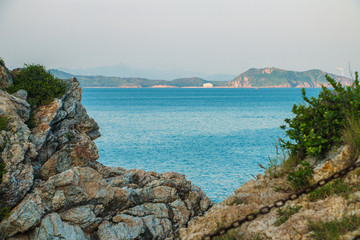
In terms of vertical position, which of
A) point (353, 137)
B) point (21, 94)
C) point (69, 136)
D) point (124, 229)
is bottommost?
point (124, 229)

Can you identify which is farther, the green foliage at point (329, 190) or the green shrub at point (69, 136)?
the green shrub at point (69, 136)

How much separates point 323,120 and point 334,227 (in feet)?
10.8

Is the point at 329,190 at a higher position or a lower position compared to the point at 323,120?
lower

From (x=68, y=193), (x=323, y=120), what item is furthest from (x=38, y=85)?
(x=323, y=120)

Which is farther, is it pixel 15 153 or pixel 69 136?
pixel 69 136

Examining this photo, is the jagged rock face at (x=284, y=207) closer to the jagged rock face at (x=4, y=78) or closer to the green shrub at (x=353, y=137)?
the green shrub at (x=353, y=137)

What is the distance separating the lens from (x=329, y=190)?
656 centimetres

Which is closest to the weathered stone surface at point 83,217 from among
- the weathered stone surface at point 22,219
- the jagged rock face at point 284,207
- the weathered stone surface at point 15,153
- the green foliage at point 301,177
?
the weathered stone surface at point 22,219

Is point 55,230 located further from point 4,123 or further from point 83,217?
point 4,123

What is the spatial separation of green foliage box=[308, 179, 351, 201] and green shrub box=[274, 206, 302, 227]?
1.65 ft

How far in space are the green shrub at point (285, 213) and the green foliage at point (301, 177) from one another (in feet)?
3.20

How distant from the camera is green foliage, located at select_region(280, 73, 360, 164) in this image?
24.9 ft

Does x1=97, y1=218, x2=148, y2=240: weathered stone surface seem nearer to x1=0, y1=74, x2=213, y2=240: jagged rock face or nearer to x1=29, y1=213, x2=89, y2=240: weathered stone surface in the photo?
x1=0, y1=74, x2=213, y2=240: jagged rock face

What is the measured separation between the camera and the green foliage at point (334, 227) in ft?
16.5
